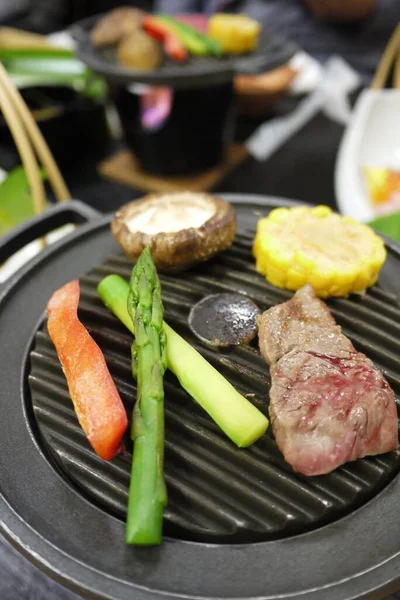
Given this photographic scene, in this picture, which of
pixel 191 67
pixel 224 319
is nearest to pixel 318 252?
pixel 224 319

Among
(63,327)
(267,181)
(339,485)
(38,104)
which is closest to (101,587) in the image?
(339,485)

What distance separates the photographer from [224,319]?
167 centimetres

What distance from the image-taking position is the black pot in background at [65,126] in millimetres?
3926

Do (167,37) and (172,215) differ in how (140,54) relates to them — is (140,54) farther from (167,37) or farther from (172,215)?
(172,215)

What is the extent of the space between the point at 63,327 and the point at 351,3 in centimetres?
548

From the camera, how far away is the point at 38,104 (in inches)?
165

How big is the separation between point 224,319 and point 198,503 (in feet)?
2.00

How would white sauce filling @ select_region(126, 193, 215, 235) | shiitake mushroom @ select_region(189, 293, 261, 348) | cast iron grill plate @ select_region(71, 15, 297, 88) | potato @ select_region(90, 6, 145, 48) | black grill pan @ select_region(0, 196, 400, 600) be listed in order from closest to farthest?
black grill pan @ select_region(0, 196, 400, 600) → shiitake mushroom @ select_region(189, 293, 261, 348) → white sauce filling @ select_region(126, 193, 215, 235) → cast iron grill plate @ select_region(71, 15, 297, 88) → potato @ select_region(90, 6, 145, 48)

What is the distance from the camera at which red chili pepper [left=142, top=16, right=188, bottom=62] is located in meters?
3.54

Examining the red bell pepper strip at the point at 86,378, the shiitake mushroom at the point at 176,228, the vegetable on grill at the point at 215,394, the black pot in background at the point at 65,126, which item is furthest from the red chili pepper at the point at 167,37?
the vegetable on grill at the point at 215,394

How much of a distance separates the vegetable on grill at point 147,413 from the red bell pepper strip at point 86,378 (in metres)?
0.06

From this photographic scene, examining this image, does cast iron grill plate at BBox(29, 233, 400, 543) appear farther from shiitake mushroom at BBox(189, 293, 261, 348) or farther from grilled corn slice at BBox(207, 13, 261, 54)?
grilled corn slice at BBox(207, 13, 261, 54)

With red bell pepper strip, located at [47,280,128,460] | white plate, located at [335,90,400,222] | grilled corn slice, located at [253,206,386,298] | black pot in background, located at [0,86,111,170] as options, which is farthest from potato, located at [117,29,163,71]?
→ red bell pepper strip, located at [47,280,128,460]

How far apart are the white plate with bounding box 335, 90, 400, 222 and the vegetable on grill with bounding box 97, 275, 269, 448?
8.74ft
